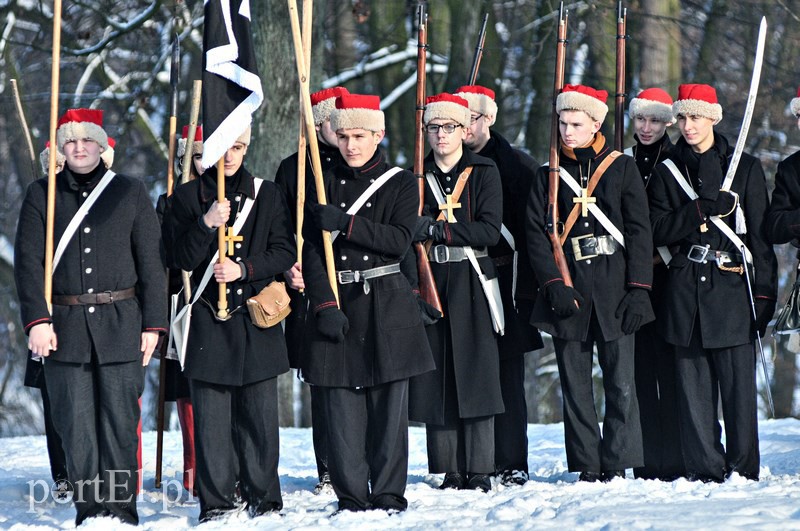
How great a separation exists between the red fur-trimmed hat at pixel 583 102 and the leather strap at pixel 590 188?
9.1 inches

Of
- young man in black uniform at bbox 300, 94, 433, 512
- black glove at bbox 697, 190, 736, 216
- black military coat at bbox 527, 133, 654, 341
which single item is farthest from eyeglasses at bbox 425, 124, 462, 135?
black glove at bbox 697, 190, 736, 216

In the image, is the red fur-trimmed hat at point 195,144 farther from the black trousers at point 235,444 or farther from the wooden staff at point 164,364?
the black trousers at point 235,444

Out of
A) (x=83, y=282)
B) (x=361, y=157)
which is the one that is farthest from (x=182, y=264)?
(x=361, y=157)

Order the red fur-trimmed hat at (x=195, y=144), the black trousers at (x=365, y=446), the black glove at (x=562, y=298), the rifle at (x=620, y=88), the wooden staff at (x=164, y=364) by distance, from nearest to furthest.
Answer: the black trousers at (x=365, y=446) < the black glove at (x=562, y=298) < the wooden staff at (x=164, y=364) < the red fur-trimmed hat at (x=195, y=144) < the rifle at (x=620, y=88)

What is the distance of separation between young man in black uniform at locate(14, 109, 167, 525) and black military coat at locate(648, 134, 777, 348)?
2.67 m

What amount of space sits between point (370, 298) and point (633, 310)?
56.9 inches

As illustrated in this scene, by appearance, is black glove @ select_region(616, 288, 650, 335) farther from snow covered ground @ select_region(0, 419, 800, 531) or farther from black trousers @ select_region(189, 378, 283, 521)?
black trousers @ select_region(189, 378, 283, 521)

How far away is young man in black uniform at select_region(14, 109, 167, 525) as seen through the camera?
6902mm

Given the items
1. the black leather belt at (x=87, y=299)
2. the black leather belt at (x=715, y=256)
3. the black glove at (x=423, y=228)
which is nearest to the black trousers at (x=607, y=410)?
the black leather belt at (x=715, y=256)

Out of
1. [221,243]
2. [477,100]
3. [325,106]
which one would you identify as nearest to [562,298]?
[477,100]

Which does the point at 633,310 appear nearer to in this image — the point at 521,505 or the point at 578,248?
the point at 578,248

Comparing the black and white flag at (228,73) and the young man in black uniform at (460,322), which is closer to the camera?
the black and white flag at (228,73)

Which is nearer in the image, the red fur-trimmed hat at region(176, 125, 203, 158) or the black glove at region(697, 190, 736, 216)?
the black glove at region(697, 190, 736, 216)

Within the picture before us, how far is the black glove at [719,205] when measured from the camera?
7.61m
